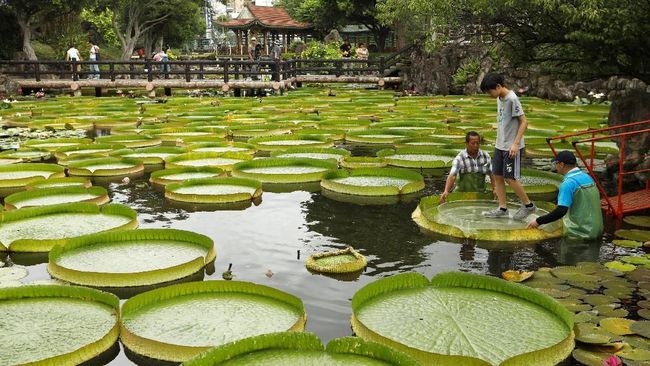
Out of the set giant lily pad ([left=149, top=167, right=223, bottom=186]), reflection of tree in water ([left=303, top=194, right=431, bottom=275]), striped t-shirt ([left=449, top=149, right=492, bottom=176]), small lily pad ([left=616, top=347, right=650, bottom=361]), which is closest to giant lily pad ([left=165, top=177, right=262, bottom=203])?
giant lily pad ([left=149, top=167, right=223, bottom=186])

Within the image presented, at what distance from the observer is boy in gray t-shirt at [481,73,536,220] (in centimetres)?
648

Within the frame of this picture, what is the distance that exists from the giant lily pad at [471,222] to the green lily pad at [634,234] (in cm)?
59

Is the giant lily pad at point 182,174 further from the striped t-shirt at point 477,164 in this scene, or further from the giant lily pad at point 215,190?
the striped t-shirt at point 477,164

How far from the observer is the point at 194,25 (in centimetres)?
4944

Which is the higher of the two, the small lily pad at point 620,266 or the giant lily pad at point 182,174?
the giant lily pad at point 182,174

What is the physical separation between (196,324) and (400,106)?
15.4 metres

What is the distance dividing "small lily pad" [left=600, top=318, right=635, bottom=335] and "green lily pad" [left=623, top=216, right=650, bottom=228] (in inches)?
112

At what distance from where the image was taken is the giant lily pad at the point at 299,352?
3565 millimetres

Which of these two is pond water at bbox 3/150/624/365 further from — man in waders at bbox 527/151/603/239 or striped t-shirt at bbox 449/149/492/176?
striped t-shirt at bbox 449/149/492/176

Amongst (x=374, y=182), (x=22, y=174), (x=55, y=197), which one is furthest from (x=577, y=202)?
(x=22, y=174)

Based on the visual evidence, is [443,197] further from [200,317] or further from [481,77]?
[481,77]

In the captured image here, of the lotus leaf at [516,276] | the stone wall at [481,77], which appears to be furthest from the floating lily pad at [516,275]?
the stone wall at [481,77]

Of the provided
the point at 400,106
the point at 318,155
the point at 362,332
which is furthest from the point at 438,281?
the point at 400,106

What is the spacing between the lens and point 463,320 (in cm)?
430
